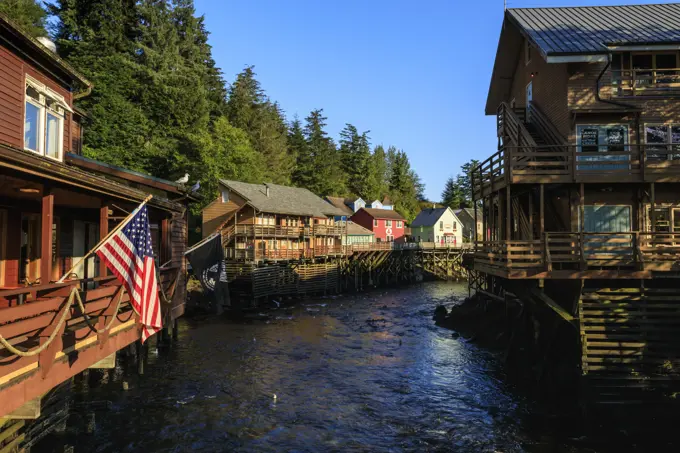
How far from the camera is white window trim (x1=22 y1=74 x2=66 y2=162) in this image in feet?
38.2

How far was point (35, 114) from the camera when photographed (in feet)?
39.2

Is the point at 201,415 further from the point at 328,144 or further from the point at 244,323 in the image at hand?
the point at 328,144

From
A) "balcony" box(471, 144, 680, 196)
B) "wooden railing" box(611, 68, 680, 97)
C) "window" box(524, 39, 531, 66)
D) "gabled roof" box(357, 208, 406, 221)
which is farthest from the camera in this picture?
"gabled roof" box(357, 208, 406, 221)

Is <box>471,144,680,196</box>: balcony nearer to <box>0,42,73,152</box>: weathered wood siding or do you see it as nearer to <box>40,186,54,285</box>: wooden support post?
<box>40,186,54,285</box>: wooden support post

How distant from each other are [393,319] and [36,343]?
81.9ft

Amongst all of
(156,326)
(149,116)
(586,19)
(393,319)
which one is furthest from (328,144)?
(156,326)

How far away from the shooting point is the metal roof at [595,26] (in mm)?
16828

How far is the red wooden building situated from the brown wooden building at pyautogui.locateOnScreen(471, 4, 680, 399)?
49.1 meters

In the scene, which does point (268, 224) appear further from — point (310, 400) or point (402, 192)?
point (402, 192)

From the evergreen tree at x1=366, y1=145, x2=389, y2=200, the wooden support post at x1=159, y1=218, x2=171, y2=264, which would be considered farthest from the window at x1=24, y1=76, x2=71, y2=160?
the evergreen tree at x1=366, y1=145, x2=389, y2=200

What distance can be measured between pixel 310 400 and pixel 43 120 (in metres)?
11.7

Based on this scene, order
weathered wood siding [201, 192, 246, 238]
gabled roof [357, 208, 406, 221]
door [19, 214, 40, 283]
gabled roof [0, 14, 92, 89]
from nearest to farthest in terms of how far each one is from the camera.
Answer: gabled roof [0, 14, 92, 89], door [19, 214, 40, 283], weathered wood siding [201, 192, 246, 238], gabled roof [357, 208, 406, 221]

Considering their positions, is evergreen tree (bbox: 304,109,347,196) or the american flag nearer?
the american flag

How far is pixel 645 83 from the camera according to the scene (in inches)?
682
